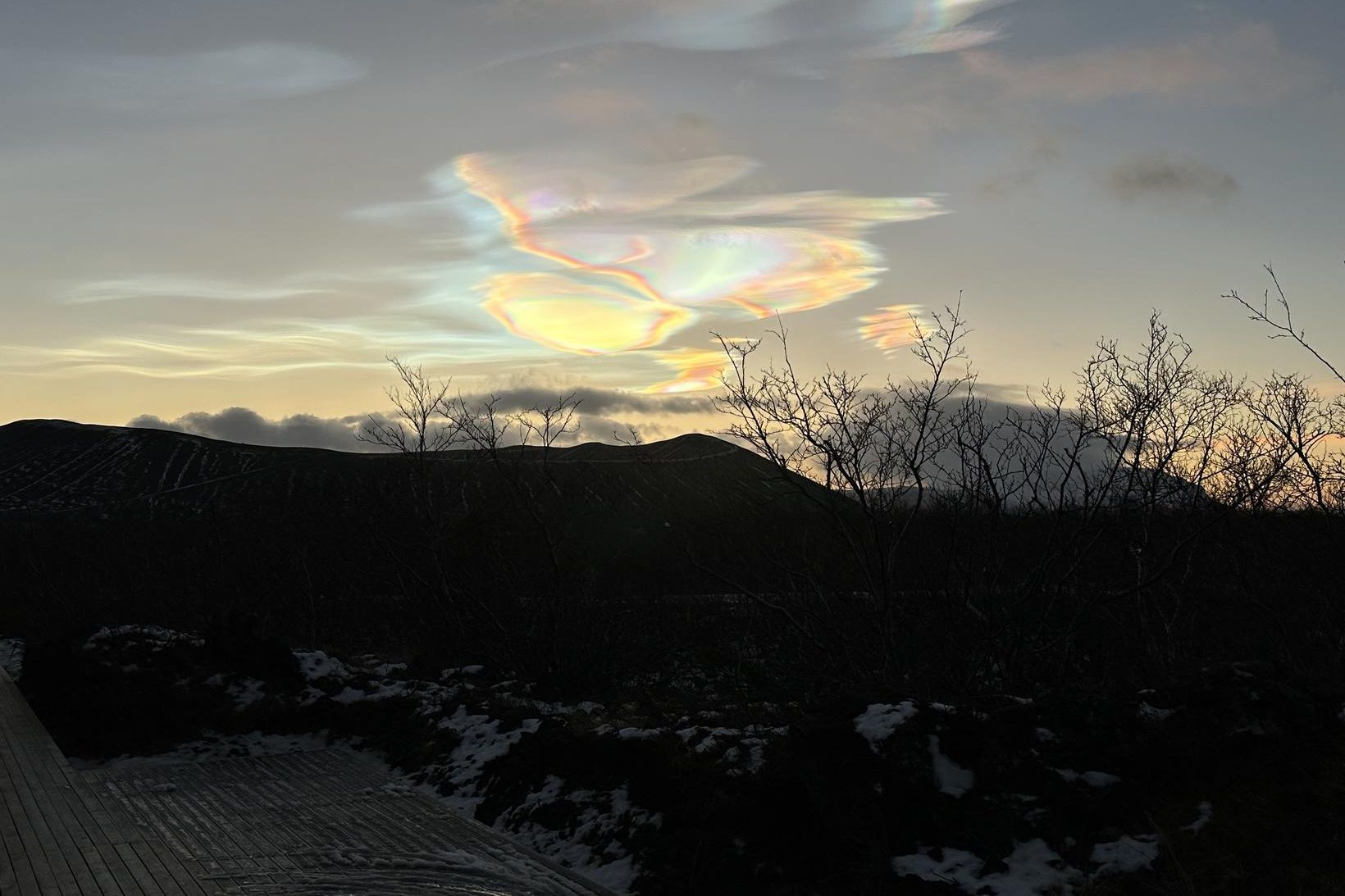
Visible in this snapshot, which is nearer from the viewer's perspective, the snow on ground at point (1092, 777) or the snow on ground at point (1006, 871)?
the snow on ground at point (1006, 871)

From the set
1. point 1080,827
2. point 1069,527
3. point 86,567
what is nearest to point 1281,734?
point 1080,827

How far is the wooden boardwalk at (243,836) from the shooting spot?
8797 mm

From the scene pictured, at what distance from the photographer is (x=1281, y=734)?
27.6 feet

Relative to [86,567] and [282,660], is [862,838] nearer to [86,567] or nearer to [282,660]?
[282,660]

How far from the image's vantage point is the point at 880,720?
9.48 metres

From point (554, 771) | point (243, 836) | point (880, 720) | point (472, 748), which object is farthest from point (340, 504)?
point (880, 720)

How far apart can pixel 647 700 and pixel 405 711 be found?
3877 millimetres

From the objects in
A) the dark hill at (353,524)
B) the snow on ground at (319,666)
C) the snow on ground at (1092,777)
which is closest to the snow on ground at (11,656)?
the dark hill at (353,524)

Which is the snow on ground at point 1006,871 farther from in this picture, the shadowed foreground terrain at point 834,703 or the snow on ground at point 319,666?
the snow on ground at point 319,666

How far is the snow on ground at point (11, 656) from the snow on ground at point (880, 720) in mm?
19886

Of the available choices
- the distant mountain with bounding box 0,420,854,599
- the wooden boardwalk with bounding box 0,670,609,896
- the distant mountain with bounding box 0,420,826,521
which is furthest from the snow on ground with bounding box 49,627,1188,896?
the distant mountain with bounding box 0,420,826,521

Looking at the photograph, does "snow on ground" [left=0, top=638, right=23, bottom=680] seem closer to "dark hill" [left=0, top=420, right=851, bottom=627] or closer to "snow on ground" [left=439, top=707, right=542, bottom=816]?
"dark hill" [left=0, top=420, right=851, bottom=627]

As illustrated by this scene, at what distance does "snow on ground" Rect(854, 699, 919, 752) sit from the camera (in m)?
9.29

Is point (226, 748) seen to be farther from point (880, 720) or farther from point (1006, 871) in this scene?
point (1006, 871)
